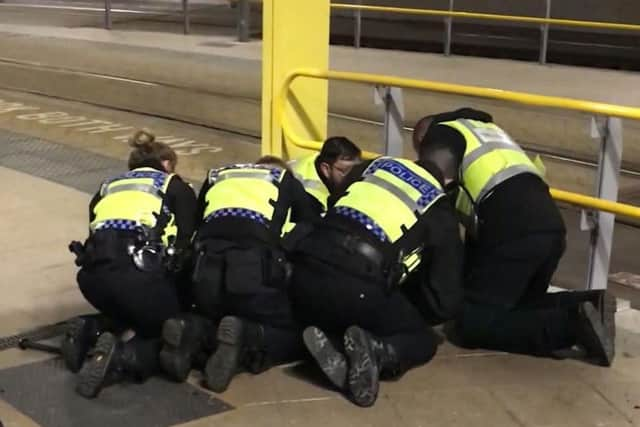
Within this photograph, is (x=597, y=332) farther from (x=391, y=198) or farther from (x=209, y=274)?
(x=209, y=274)

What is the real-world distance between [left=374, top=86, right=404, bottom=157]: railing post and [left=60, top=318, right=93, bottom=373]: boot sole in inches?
98.1

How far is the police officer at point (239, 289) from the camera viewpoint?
4.50 metres

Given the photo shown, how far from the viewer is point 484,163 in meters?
5.03

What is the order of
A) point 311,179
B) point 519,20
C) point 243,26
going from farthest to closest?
1. point 243,26
2. point 519,20
3. point 311,179

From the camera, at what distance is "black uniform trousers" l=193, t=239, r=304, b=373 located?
463cm

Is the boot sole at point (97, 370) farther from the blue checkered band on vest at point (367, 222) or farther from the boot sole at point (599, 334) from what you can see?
the boot sole at point (599, 334)

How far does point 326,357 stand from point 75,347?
3.74ft

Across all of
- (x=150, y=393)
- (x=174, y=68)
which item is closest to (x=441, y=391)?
(x=150, y=393)

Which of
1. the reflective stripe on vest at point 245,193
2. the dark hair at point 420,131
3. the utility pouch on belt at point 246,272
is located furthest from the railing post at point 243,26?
the utility pouch on belt at point 246,272

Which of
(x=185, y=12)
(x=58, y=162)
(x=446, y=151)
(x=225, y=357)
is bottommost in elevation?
(x=58, y=162)

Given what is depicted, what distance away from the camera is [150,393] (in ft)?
14.8

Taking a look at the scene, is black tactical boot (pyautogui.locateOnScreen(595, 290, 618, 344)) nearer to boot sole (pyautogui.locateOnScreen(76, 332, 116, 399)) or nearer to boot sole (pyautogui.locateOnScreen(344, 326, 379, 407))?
boot sole (pyautogui.locateOnScreen(344, 326, 379, 407))

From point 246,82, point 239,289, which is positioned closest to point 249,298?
point 239,289

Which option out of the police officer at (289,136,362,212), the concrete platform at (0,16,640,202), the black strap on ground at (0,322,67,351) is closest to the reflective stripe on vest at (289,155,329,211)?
the police officer at (289,136,362,212)
